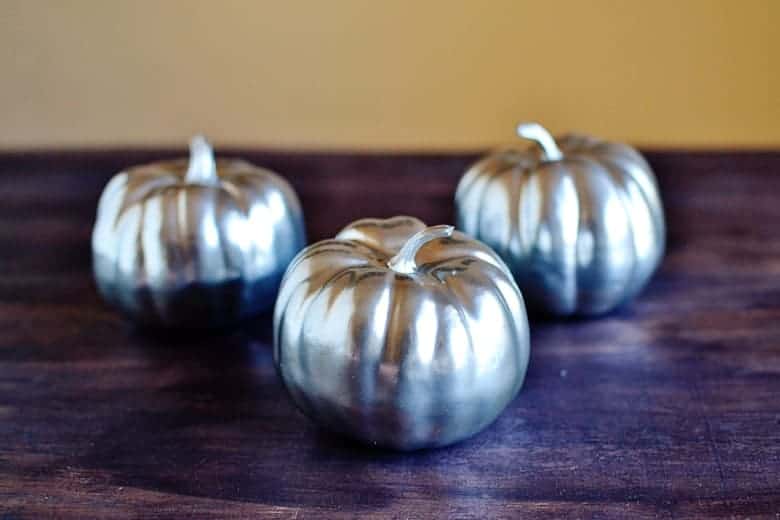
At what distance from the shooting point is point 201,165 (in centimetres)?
78

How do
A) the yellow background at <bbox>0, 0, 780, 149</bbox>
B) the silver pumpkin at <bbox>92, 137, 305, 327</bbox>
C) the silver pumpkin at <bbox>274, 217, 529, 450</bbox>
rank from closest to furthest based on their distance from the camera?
1. the silver pumpkin at <bbox>274, 217, 529, 450</bbox>
2. the silver pumpkin at <bbox>92, 137, 305, 327</bbox>
3. the yellow background at <bbox>0, 0, 780, 149</bbox>

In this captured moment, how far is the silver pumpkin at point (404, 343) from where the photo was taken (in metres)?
0.59

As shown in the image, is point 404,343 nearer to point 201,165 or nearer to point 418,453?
point 418,453

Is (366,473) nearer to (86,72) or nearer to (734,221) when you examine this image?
(734,221)

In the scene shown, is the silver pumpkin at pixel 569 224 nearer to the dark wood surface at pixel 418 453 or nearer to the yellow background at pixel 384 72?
the dark wood surface at pixel 418 453

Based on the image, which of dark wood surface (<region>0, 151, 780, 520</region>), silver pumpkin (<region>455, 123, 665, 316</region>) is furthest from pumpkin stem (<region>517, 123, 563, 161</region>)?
dark wood surface (<region>0, 151, 780, 520</region>)

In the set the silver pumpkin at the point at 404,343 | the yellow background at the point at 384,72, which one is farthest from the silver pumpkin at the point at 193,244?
the yellow background at the point at 384,72

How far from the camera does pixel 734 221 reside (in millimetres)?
1000

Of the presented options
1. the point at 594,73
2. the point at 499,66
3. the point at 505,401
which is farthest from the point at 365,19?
the point at 505,401

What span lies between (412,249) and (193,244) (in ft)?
0.69

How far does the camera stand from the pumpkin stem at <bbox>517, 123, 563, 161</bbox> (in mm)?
772

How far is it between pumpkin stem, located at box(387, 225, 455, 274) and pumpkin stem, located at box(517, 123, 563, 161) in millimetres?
176

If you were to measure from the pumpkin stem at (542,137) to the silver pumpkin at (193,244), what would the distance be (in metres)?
0.21

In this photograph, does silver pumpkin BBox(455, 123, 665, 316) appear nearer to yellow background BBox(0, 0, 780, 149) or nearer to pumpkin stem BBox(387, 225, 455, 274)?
pumpkin stem BBox(387, 225, 455, 274)
